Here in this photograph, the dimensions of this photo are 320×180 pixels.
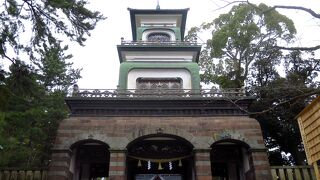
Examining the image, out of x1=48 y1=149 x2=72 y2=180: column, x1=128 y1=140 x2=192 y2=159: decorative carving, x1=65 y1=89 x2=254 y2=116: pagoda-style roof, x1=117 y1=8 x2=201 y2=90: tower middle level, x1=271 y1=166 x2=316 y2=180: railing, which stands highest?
x1=117 y1=8 x2=201 y2=90: tower middle level

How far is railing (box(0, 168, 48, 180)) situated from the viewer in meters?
13.1

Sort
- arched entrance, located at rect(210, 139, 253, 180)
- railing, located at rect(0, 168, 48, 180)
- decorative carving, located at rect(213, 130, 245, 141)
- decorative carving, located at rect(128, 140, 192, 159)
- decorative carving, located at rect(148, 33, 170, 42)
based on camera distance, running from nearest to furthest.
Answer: railing, located at rect(0, 168, 48, 180) < decorative carving, located at rect(213, 130, 245, 141) < arched entrance, located at rect(210, 139, 253, 180) < decorative carving, located at rect(128, 140, 192, 159) < decorative carving, located at rect(148, 33, 170, 42)

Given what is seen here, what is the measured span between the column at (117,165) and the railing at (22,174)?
9.75 ft

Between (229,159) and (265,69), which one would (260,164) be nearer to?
(229,159)

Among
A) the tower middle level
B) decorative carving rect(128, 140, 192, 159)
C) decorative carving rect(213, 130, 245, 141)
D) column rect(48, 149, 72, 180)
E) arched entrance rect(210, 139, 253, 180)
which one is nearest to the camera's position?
column rect(48, 149, 72, 180)

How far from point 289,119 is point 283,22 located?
713 cm

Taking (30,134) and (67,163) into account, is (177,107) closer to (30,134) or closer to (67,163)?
(67,163)

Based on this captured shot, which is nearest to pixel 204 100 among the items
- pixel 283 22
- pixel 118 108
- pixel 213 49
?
pixel 118 108

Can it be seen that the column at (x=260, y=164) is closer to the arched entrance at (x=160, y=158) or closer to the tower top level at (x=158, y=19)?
the arched entrance at (x=160, y=158)

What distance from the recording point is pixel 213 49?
23.2 m

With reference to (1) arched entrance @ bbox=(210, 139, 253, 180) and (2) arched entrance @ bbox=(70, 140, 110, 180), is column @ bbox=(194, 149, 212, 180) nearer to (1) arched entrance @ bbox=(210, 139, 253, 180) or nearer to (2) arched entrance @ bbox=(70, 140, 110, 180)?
Result: (1) arched entrance @ bbox=(210, 139, 253, 180)

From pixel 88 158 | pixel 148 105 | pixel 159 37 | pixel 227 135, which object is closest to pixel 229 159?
pixel 227 135

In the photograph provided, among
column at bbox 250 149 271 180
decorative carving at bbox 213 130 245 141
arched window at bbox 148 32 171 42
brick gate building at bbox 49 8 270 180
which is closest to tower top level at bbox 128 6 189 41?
arched window at bbox 148 32 171 42

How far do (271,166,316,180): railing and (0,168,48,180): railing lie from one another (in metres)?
10.2
